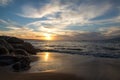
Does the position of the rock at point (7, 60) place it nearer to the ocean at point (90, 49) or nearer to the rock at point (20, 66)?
the rock at point (20, 66)

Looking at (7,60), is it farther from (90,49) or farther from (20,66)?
(90,49)

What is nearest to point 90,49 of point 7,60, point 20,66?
point 7,60

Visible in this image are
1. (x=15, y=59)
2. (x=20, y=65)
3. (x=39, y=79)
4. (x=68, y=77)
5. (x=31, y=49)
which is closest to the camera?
(x=39, y=79)

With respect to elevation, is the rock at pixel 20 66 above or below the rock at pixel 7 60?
below

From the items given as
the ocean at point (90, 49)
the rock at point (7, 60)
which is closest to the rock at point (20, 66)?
the rock at point (7, 60)

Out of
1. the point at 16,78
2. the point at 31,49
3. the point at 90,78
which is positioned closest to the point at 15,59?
the point at 16,78

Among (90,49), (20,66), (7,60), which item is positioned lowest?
(20,66)

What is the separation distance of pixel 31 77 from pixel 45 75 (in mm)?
790

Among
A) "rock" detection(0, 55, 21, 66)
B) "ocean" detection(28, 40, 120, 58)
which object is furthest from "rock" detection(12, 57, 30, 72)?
"ocean" detection(28, 40, 120, 58)

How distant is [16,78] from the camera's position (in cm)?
828

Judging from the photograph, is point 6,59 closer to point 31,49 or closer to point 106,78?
point 106,78

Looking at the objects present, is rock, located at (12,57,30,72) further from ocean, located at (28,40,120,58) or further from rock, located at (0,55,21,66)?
ocean, located at (28,40,120,58)

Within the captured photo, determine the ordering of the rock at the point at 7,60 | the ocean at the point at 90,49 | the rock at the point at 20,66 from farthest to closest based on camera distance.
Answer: the ocean at the point at 90,49 → the rock at the point at 7,60 → the rock at the point at 20,66

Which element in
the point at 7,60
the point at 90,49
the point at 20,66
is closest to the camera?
the point at 20,66
